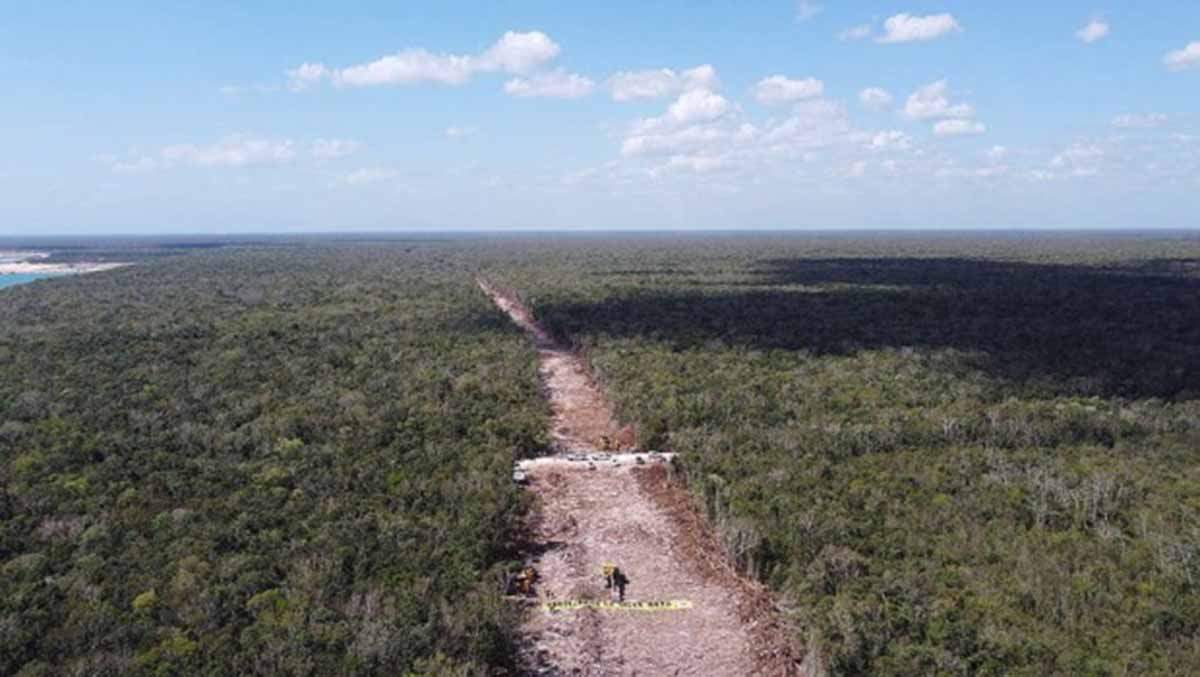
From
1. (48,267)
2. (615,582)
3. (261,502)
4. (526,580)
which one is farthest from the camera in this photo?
(48,267)

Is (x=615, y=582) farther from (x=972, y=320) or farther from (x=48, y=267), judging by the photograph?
(x=48, y=267)

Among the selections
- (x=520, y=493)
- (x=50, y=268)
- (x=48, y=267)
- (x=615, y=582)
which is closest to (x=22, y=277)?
(x=50, y=268)

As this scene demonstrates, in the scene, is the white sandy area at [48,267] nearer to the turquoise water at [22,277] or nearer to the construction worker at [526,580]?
the turquoise water at [22,277]

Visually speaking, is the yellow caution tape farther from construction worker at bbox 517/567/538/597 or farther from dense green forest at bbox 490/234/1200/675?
dense green forest at bbox 490/234/1200/675

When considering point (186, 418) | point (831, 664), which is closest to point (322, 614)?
point (831, 664)

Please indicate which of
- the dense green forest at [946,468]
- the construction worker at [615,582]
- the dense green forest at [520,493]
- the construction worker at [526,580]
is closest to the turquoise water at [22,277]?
the dense green forest at [520,493]

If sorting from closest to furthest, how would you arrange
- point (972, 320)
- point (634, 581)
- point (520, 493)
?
1. point (634, 581)
2. point (520, 493)
3. point (972, 320)

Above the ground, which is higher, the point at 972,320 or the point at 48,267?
the point at 48,267
